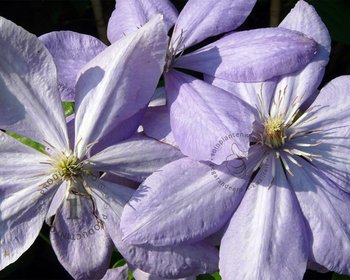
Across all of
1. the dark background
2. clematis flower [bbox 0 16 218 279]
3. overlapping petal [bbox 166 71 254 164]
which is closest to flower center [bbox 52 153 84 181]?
clematis flower [bbox 0 16 218 279]

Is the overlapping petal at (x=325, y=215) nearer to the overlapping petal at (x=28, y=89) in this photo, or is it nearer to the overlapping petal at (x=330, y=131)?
the overlapping petal at (x=330, y=131)

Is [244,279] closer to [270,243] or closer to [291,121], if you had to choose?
[270,243]

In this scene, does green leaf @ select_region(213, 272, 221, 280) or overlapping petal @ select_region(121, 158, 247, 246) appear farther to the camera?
green leaf @ select_region(213, 272, 221, 280)

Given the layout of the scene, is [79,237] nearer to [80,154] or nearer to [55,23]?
[80,154]

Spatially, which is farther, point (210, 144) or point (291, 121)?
point (291, 121)

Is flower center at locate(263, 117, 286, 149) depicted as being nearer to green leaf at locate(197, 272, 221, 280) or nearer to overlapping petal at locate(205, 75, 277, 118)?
overlapping petal at locate(205, 75, 277, 118)

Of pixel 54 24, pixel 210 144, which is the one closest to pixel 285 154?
pixel 210 144

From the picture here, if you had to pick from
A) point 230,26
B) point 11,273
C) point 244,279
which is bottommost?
point 11,273
